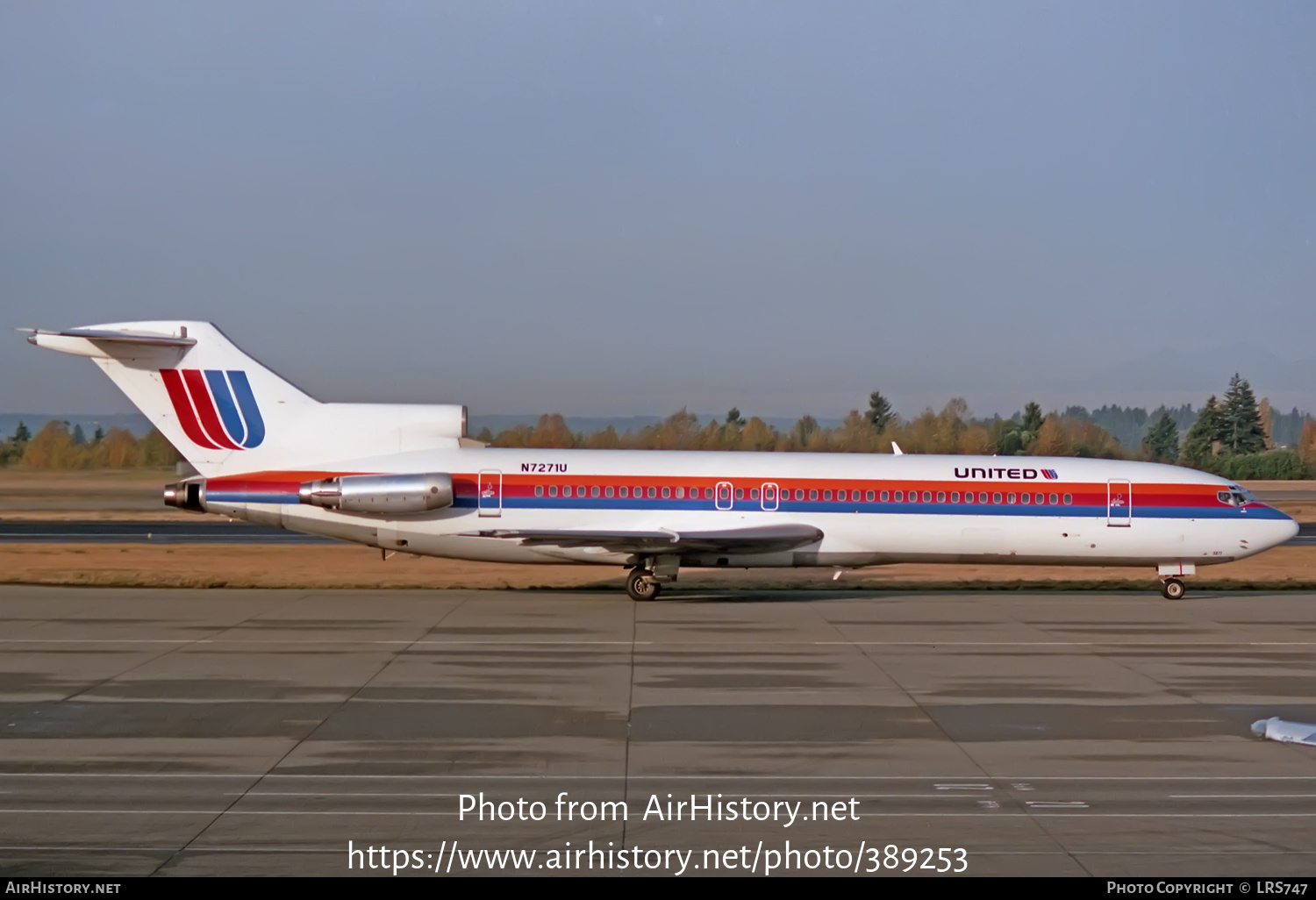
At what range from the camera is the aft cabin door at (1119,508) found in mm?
23094

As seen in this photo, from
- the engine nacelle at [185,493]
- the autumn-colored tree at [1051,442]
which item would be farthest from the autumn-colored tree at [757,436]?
the engine nacelle at [185,493]

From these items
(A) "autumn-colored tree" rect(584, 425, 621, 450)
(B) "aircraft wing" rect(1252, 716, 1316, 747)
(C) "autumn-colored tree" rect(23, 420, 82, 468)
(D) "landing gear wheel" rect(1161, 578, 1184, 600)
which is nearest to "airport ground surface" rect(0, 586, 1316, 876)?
(B) "aircraft wing" rect(1252, 716, 1316, 747)

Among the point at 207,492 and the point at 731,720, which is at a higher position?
the point at 207,492

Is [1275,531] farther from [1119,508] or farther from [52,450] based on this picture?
[52,450]

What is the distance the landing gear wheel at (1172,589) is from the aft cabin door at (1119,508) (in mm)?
1528

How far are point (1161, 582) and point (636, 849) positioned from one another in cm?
1852

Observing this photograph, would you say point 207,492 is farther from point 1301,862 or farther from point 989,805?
point 1301,862

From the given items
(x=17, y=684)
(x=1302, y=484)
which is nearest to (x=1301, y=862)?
(x=17, y=684)

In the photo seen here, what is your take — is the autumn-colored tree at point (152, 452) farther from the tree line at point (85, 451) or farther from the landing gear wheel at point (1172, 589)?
the landing gear wheel at point (1172, 589)

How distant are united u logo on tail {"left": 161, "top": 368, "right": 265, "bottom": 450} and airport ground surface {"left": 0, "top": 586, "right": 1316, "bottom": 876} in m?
3.30

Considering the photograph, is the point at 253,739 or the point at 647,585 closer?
the point at 253,739

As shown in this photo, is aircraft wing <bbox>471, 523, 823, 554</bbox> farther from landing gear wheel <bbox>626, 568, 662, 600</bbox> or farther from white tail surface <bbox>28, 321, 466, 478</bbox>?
white tail surface <bbox>28, 321, 466, 478</bbox>

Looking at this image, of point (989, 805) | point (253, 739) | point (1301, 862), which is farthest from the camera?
point (253, 739)

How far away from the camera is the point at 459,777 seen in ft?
33.0
